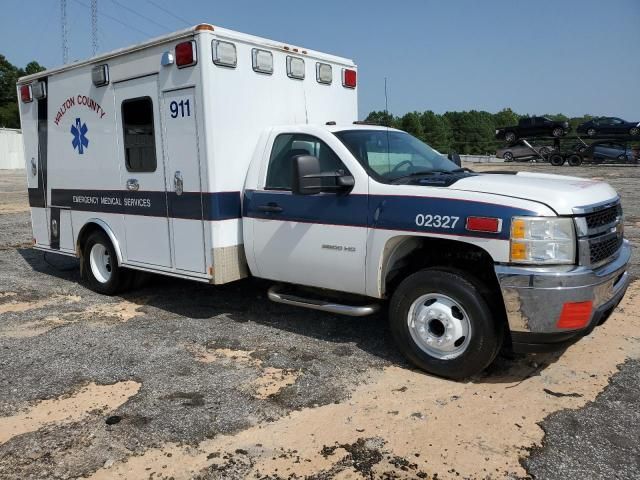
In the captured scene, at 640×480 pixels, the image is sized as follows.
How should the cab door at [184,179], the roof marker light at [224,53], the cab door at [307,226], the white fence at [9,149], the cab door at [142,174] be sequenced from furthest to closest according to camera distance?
the white fence at [9,149] < the cab door at [142,174] < the cab door at [184,179] < the roof marker light at [224,53] < the cab door at [307,226]

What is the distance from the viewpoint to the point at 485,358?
4.06 metres

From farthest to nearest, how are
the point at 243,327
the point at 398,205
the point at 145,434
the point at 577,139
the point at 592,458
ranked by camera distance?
the point at 577,139 < the point at 243,327 < the point at 398,205 < the point at 145,434 < the point at 592,458

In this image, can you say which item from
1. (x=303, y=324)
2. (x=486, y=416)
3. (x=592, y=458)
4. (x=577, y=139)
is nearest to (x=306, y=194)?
(x=303, y=324)

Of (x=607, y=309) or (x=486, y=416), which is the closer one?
(x=486, y=416)

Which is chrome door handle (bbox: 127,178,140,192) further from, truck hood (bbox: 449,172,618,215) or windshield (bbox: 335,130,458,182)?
truck hood (bbox: 449,172,618,215)

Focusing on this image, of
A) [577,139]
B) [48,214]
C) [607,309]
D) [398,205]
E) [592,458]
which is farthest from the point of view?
[577,139]

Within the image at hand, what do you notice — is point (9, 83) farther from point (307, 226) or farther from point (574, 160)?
point (307, 226)

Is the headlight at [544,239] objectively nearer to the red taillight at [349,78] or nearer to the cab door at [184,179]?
the cab door at [184,179]

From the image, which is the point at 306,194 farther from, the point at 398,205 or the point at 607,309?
the point at 607,309

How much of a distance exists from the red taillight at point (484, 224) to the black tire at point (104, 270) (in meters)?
4.42

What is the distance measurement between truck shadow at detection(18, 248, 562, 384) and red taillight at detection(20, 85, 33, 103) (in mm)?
2506

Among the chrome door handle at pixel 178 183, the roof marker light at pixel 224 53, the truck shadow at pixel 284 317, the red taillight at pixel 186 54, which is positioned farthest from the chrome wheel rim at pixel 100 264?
the roof marker light at pixel 224 53

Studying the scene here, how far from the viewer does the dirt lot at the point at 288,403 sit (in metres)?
3.19

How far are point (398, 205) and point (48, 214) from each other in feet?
17.5
